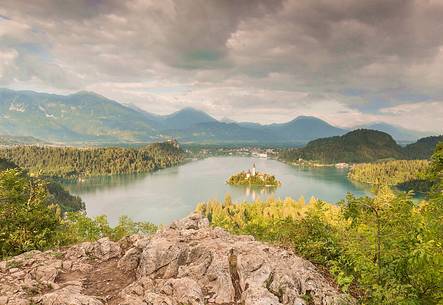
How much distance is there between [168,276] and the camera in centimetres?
1339

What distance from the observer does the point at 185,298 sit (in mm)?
11383

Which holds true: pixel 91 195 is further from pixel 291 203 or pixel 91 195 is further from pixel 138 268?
pixel 138 268

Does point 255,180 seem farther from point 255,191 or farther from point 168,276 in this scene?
point 168,276

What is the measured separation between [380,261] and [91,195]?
14909 cm

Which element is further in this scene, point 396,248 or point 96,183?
point 96,183

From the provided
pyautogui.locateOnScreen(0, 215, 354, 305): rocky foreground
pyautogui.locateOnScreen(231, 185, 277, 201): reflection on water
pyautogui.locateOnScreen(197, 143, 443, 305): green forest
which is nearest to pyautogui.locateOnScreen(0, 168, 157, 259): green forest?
pyautogui.locateOnScreen(0, 215, 354, 305): rocky foreground

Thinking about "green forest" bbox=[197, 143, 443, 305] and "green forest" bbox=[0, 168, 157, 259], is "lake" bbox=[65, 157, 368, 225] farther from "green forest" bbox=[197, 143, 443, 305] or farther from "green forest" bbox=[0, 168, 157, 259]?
"green forest" bbox=[197, 143, 443, 305]

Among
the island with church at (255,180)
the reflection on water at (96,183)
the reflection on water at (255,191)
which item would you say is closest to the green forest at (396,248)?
the reflection on water at (255,191)

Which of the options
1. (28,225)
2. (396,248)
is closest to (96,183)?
(28,225)

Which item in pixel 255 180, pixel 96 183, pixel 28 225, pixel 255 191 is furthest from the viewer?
pixel 96 183

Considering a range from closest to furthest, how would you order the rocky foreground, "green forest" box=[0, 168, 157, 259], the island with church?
the rocky foreground < "green forest" box=[0, 168, 157, 259] < the island with church

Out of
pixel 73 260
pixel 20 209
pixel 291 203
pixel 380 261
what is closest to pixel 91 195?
pixel 291 203

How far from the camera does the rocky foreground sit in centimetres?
1143

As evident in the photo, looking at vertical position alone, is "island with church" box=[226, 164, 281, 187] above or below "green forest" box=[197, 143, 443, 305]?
below
